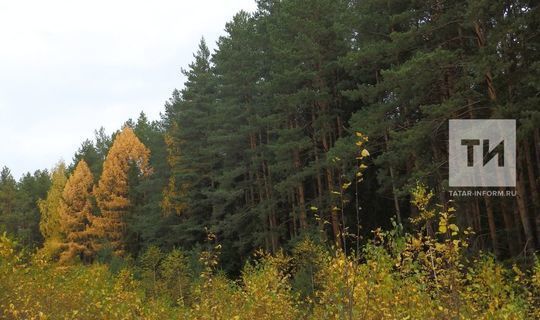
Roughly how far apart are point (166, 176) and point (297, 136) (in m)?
15.0

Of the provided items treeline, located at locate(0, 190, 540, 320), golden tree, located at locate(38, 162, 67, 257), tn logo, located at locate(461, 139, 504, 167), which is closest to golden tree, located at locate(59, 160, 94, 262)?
golden tree, located at locate(38, 162, 67, 257)

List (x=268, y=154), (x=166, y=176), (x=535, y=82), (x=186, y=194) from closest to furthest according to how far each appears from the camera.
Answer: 1. (x=535, y=82)
2. (x=268, y=154)
3. (x=186, y=194)
4. (x=166, y=176)

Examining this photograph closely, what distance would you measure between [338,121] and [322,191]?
352 centimetres

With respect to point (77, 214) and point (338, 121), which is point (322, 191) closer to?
point (338, 121)

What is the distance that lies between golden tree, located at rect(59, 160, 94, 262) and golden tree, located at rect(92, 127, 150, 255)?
1.55 m

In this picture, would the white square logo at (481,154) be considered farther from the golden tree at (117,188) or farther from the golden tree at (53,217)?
the golden tree at (53,217)

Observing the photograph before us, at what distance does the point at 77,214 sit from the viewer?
36969 millimetres

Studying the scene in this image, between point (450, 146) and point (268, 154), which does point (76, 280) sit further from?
point (268, 154)

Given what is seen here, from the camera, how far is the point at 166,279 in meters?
20.6

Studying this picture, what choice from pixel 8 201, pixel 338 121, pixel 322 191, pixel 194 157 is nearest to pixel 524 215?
pixel 338 121

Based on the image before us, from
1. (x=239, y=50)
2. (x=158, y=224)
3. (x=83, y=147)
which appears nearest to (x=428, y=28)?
(x=239, y=50)

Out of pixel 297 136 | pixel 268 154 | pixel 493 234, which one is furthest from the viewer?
pixel 268 154

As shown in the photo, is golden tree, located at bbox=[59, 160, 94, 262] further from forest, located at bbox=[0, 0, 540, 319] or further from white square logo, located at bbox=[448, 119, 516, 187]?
white square logo, located at bbox=[448, 119, 516, 187]

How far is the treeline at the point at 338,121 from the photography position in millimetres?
11711
